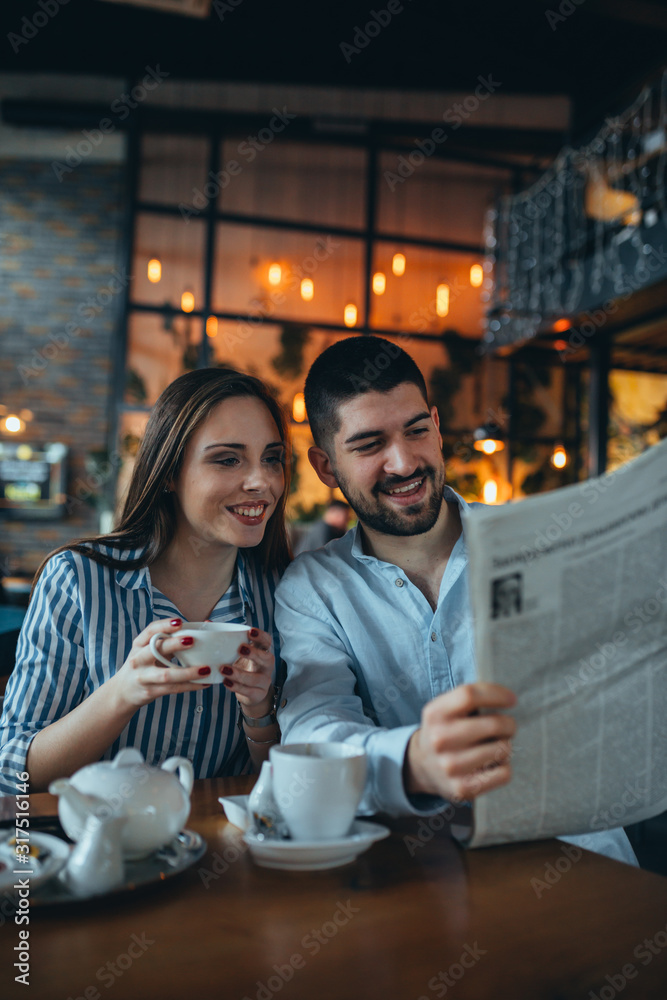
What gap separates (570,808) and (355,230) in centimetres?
716

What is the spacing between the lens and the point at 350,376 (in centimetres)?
151

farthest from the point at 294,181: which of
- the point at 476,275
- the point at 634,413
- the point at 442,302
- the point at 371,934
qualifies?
the point at 371,934

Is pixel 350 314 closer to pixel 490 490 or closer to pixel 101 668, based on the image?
pixel 490 490

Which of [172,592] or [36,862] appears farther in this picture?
[172,592]

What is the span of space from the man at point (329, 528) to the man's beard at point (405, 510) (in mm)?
4080

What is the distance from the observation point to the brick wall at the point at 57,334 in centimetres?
733

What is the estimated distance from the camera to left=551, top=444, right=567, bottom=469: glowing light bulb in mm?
7465

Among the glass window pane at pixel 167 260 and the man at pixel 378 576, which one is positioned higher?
the glass window pane at pixel 167 260

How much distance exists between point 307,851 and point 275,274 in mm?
6846

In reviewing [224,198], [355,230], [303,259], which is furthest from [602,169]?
[224,198]

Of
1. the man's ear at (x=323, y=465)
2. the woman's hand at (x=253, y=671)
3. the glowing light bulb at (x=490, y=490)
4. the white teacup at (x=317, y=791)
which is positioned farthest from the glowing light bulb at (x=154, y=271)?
the white teacup at (x=317, y=791)

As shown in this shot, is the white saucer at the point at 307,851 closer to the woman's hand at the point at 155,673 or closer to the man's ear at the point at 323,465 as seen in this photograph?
the woman's hand at the point at 155,673

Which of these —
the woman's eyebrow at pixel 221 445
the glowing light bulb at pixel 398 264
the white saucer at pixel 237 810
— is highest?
the glowing light bulb at pixel 398 264

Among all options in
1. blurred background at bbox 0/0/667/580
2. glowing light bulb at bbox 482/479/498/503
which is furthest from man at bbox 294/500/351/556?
glowing light bulb at bbox 482/479/498/503
